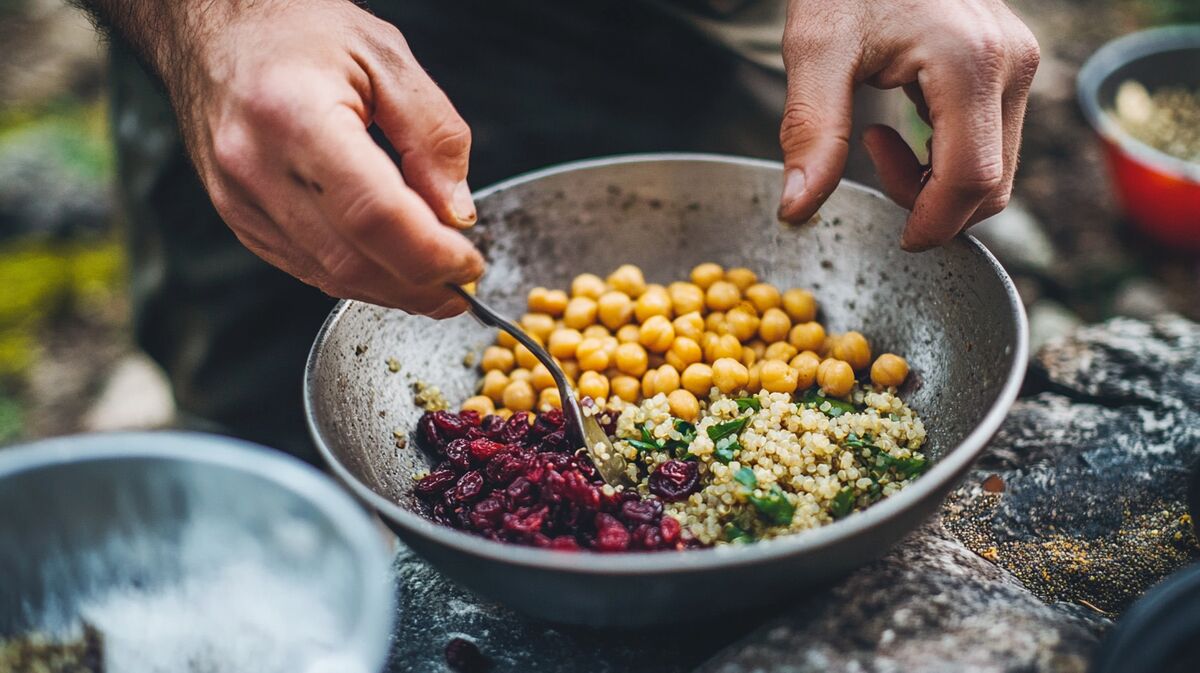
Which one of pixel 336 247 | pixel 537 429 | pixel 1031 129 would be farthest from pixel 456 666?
pixel 1031 129

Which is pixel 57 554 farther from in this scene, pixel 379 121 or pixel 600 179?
pixel 600 179

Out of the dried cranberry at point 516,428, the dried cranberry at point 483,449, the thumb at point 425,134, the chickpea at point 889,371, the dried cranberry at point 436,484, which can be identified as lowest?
the dried cranberry at point 436,484

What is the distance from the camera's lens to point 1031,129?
5152 mm

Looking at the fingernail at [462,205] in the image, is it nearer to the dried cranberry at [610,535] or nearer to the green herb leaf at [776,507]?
the dried cranberry at [610,535]

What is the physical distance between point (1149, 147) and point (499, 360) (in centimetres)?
377

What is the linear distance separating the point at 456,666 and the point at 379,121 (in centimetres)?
103

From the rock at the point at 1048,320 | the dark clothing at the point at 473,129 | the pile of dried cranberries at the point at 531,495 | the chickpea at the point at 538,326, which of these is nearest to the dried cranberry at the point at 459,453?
the pile of dried cranberries at the point at 531,495

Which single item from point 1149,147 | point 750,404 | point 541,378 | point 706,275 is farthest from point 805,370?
point 1149,147

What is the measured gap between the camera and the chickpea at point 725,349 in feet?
7.02

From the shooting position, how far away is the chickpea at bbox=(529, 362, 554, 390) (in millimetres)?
2137

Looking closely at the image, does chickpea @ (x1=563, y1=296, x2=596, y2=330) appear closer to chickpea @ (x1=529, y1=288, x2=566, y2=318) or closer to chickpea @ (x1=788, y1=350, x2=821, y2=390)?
chickpea @ (x1=529, y1=288, x2=566, y2=318)

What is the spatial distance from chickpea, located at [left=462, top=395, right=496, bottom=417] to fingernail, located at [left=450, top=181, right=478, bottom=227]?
56 centimetres

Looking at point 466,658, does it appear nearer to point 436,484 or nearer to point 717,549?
point 436,484

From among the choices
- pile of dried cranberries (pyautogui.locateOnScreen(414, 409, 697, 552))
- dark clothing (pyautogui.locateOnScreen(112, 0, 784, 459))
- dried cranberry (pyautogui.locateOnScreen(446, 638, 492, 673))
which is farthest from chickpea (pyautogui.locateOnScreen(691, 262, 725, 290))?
dried cranberry (pyautogui.locateOnScreen(446, 638, 492, 673))
